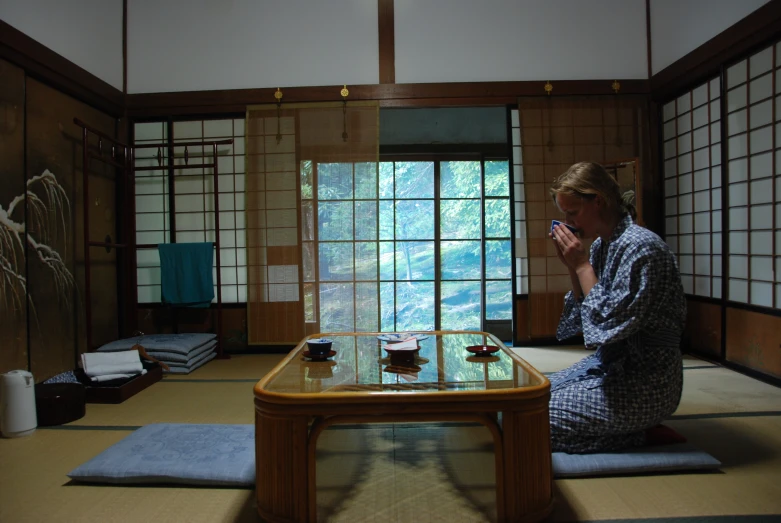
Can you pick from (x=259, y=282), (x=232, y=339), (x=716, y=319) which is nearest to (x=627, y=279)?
(x=716, y=319)

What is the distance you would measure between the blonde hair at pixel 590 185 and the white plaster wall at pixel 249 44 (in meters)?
3.09

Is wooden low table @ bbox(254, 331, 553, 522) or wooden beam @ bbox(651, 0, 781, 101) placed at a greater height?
wooden beam @ bbox(651, 0, 781, 101)

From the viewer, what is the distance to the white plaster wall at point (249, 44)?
15.3 ft

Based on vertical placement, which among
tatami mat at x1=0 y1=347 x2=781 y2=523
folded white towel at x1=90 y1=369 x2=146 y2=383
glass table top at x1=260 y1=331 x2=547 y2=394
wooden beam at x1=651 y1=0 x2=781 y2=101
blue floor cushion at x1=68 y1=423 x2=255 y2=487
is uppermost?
wooden beam at x1=651 y1=0 x2=781 y2=101

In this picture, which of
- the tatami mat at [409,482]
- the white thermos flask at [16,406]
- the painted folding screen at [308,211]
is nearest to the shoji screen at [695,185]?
the tatami mat at [409,482]

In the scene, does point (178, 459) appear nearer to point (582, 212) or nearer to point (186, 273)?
point (582, 212)

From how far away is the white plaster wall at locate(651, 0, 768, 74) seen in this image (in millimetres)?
3658

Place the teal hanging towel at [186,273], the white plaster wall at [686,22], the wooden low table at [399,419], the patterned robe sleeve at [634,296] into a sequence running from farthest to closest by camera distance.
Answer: the teal hanging towel at [186,273] < the white plaster wall at [686,22] < the patterned robe sleeve at [634,296] < the wooden low table at [399,419]

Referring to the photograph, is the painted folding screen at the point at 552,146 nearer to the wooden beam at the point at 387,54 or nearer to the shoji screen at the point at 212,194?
the wooden beam at the point at 387,54

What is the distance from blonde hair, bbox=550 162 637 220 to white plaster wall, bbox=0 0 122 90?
357 cm

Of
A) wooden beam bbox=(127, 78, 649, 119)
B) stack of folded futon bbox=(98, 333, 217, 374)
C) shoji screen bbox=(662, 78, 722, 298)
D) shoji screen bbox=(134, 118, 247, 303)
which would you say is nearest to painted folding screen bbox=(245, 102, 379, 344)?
wooden beam bbox=(127, 78, 649, 119)

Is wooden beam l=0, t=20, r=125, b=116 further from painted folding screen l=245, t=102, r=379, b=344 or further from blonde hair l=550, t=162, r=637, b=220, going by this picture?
blonde hair l=550, t=162, r=637, b=220

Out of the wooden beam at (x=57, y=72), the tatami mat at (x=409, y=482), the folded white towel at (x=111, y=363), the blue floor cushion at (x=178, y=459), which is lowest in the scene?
the tatami mat at (x=409, y=482)

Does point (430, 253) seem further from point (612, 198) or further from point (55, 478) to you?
point (55, 478)
